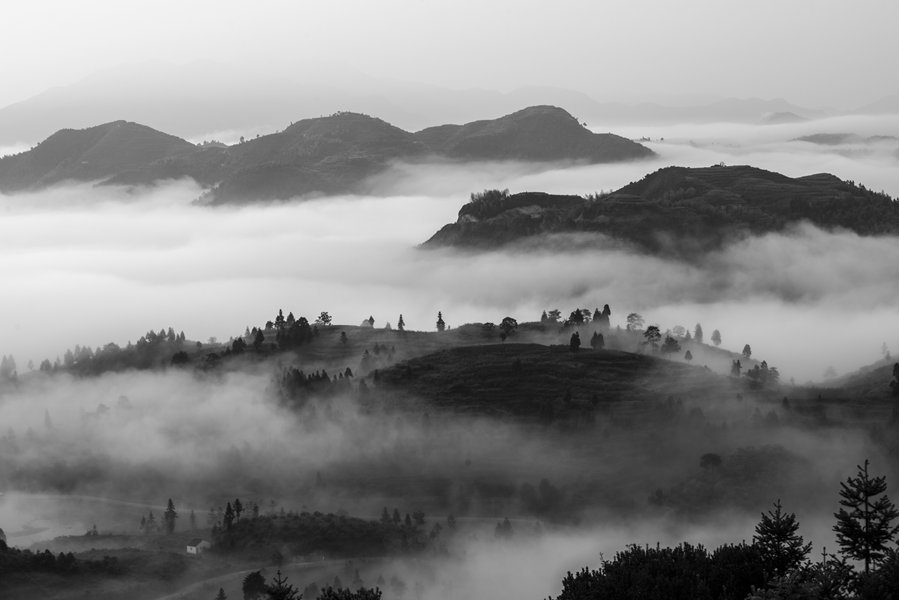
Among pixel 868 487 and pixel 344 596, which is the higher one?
pixel 868 487

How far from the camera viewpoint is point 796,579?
114125mm

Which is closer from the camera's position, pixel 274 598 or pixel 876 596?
pixel 876 596

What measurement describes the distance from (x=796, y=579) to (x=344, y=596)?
1753 inches

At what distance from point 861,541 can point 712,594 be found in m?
16.8

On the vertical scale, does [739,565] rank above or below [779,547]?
below

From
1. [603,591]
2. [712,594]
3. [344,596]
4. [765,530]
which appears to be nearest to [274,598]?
[344,596]

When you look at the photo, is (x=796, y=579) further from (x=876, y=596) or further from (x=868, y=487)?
(x=868, y=487)

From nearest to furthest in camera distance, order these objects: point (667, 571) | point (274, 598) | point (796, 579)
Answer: point (796, 579) → point (274, 598) → point (667, 571)

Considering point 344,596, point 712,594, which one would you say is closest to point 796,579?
point 712,594

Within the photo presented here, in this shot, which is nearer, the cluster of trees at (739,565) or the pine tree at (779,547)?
the cluster of trees at (739,565)

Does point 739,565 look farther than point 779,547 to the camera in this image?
No

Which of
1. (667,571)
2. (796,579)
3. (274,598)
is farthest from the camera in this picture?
(667,571)

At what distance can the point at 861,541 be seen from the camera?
133875 mm

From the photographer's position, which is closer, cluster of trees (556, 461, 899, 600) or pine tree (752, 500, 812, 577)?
cluster of trees (556, 461, 899, 600)
